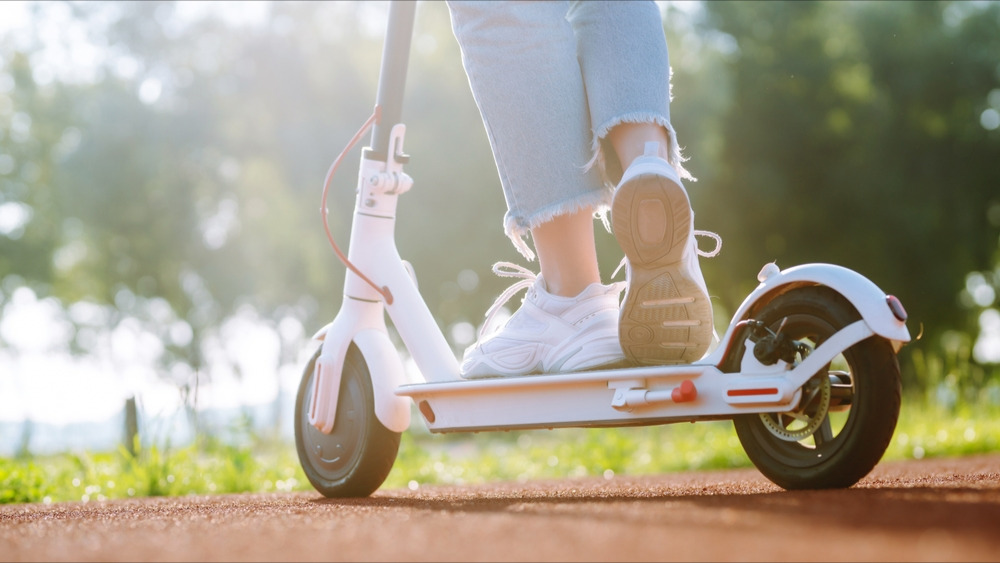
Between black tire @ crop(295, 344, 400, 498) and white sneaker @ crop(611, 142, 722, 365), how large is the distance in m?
0.81

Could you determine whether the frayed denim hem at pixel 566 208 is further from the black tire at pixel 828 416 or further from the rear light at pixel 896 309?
the rear light at pixel 896 309

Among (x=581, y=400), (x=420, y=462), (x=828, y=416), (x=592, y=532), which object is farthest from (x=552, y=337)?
(x=420, y=462)

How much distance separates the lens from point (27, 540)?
1716mm

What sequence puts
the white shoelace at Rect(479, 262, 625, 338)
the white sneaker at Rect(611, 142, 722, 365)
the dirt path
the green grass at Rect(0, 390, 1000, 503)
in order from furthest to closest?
the green grass at Rect(0, 390, 1000, 503) → the white shoelace at Rect(479, 262, 625, 338) → the white sneaker at Rect(611, 142, 722, 365) → the dirt path

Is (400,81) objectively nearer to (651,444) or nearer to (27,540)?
(27,540)

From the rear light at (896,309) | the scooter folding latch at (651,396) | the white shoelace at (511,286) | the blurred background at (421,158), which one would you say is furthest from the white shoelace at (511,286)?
the blurred background at (421,158)

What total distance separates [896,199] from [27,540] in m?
18.3

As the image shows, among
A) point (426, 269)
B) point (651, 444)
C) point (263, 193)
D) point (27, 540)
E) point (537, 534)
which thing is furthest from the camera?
point (263, 193)

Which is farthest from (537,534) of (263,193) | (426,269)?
(263,193)

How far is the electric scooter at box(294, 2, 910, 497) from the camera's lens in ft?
6.15

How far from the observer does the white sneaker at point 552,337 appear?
2250 millimetres

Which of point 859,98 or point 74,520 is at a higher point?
point 859,98

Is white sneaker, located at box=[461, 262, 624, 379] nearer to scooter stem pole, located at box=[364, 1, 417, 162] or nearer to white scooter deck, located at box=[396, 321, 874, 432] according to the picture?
white scooter deck, located at box=[396, 321, 874, 432]

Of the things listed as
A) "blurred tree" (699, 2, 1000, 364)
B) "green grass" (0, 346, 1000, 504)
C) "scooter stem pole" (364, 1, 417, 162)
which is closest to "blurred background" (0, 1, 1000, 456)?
"blurred tree" (699, 2, 1000, 364)
